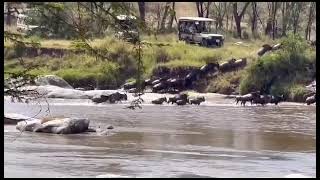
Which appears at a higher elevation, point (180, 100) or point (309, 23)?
point (309, 23)

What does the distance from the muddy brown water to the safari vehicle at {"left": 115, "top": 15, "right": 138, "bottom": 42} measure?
9.45 m

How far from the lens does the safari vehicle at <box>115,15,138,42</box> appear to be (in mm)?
4784

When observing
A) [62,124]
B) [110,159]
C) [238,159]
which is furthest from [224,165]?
[62,124]

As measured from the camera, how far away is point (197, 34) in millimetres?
44500

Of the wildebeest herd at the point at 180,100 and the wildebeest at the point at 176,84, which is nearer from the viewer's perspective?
the wildebeest herd at the point at 180,100

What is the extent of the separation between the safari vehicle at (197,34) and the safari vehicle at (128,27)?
38.3 m

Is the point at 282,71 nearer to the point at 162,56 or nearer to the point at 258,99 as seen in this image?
the point at 258,99

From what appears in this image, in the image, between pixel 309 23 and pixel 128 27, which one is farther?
pixel 309 23

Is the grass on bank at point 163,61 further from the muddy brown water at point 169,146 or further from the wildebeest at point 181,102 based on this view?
the muddy brown water at point 169,146

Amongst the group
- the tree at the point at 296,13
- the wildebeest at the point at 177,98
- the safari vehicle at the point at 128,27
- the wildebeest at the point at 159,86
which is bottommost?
the wildebeest at the point at 177,98

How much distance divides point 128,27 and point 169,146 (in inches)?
555

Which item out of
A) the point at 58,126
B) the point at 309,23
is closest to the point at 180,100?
the point at 58,126

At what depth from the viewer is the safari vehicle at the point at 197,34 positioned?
142 ft

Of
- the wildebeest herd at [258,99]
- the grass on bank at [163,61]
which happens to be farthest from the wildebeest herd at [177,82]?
the wildebeest herd at [258,99]
